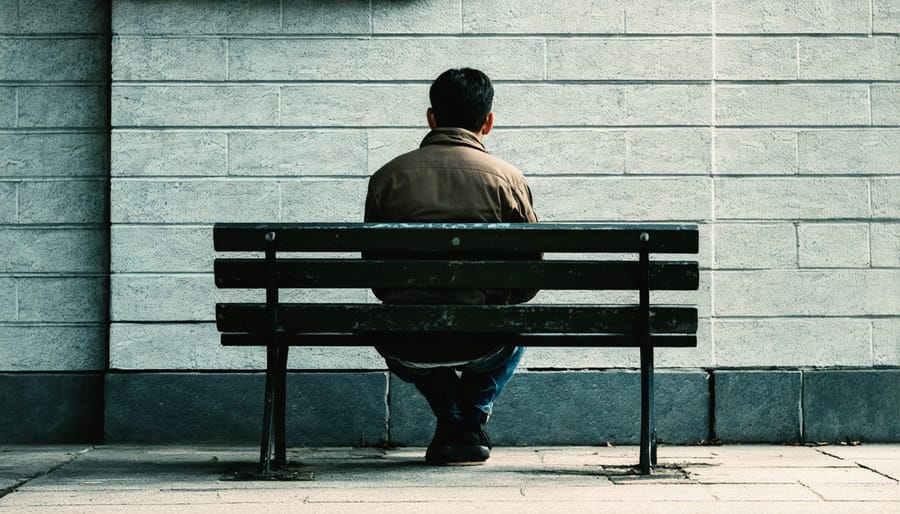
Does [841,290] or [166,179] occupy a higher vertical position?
[166,179]

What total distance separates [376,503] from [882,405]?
3.13 m

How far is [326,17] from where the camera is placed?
6176mm

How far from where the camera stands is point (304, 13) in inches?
243

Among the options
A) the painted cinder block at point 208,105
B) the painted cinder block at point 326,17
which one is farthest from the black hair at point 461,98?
the painted cinder block at point 208,105

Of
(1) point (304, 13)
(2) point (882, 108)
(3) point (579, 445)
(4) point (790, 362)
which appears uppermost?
(1) point (304, 13)

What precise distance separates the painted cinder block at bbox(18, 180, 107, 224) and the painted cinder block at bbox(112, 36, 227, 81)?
62 cm

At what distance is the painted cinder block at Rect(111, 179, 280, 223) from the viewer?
6.12m

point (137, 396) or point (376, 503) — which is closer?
point (376, 503)

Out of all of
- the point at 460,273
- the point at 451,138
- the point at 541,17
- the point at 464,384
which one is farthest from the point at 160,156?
the point at 460,273

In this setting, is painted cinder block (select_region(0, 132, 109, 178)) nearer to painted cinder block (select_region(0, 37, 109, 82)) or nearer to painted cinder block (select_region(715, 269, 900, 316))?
painted cinder block (select_region(0, 37, 109, 82))

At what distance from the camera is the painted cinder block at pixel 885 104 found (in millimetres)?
6238

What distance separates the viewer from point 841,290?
6.20m

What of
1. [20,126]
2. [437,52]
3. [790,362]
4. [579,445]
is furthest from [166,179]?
[790,362]

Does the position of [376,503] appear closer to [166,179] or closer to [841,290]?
[166,179]
